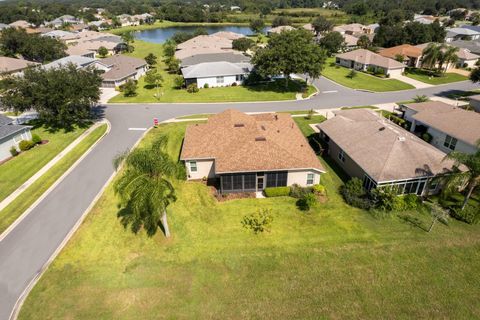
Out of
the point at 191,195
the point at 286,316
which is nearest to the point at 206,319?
the point at 286,316

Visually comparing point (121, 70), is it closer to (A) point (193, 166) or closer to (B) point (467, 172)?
(A) point (193, 166)

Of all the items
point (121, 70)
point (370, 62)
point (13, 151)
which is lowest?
point (13, 151)

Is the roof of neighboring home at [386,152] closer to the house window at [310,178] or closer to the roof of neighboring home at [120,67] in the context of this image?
the house window at [310,178]

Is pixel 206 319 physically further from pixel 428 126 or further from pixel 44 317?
pixel 428 126

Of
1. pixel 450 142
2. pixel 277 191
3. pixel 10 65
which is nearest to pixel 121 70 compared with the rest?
pixel 10 65

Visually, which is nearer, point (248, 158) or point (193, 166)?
point (248, 158)

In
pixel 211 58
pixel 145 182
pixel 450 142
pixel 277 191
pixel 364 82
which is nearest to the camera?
pixel 145 182

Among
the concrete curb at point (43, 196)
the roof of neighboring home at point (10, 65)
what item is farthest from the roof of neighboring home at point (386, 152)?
the roof of neighboring home at point (10, 65)
